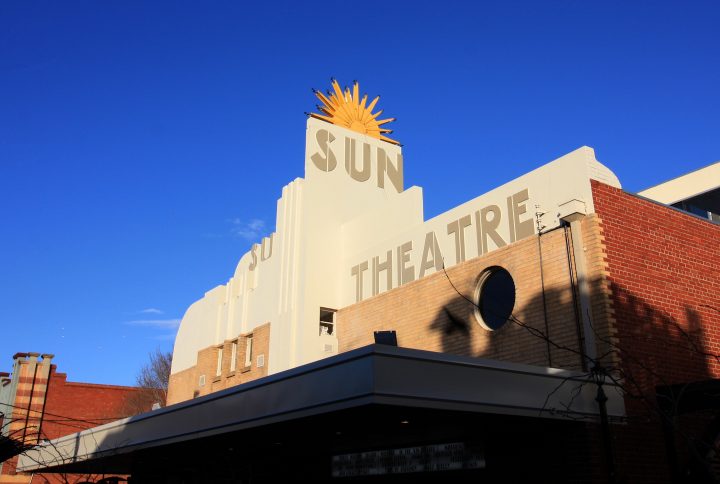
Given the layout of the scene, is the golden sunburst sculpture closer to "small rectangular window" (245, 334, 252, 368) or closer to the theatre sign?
the theatre sign

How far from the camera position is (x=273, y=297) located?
2233 centimetres

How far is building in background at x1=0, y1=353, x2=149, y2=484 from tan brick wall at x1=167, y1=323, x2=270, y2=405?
6588 millimetres

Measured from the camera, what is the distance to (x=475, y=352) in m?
15.4

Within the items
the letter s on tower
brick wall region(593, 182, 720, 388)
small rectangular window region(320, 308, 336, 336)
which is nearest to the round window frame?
brick wall region(593, 182, 720, 388)

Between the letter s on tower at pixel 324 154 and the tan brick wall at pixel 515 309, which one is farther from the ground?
the letter s on tower at pixel 324 154

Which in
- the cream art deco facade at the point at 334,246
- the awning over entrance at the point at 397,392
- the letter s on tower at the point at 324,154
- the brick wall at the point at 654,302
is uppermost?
the letter s on tower at the point at 324,154

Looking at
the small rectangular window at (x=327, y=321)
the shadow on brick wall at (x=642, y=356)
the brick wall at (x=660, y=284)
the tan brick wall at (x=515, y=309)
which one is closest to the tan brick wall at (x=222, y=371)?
the small rectangular window at (x=327, y=321)

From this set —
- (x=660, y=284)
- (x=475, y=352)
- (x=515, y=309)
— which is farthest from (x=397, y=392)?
(x=660, y=284)

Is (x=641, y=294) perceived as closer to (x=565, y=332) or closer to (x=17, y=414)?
(x=565, y=332)

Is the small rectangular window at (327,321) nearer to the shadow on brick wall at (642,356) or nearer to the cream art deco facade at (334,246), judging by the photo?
the cream art deco facade at (334,246)

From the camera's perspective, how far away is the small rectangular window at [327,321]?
2116 cm

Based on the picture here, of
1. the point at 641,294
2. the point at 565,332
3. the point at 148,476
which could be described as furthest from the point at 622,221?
the point at 148,476

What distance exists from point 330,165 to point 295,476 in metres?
10.8

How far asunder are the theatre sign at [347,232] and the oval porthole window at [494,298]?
0.67 metres
